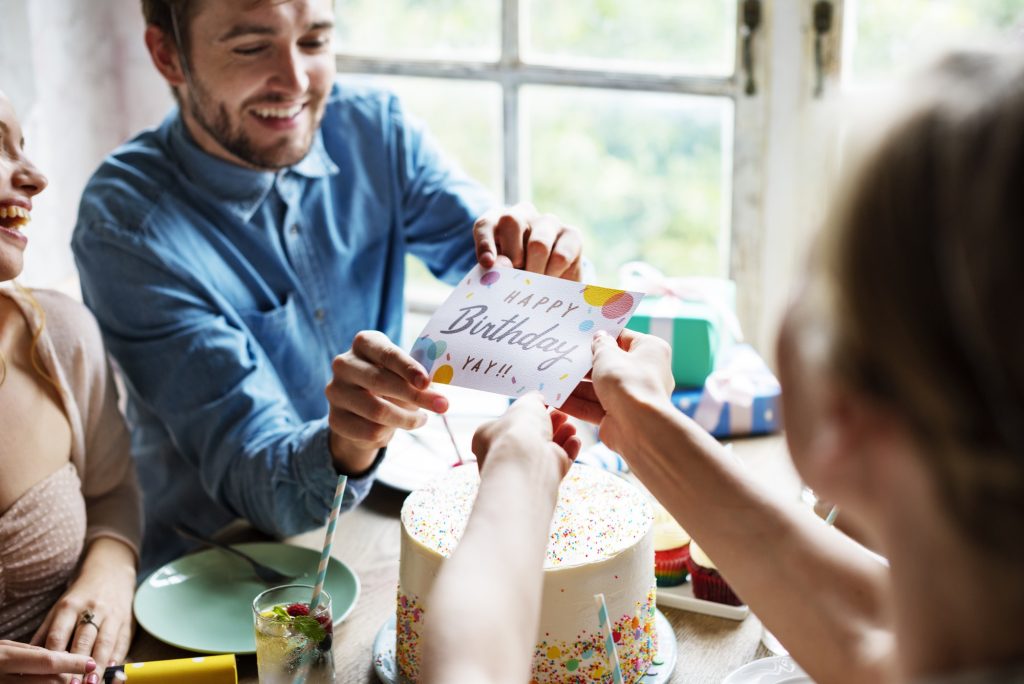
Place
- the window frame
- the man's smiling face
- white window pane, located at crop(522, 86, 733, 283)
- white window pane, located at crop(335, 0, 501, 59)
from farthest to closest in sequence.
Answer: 1. white window pane, located at crop(335, 0, 501, 59)
2. white window pane, located at crop(522, 86, 733, 283)
3. the window frame
4. the man's smiling face

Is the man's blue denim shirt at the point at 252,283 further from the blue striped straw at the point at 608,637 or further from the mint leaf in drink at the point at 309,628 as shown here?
the blue striped straw at the point at 608,637

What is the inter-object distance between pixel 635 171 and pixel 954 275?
7.71ft

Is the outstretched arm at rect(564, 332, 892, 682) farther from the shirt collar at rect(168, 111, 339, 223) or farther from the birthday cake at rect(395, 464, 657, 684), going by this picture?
the shirt collar at rect(168, 111, 339, 223)

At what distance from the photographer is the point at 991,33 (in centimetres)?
69

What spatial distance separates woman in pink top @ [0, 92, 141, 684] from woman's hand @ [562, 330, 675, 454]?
0.64 metres

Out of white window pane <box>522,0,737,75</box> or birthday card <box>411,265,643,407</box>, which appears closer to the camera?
birthday card <box>411,265,643,407</box>

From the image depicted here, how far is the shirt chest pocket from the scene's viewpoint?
189cm

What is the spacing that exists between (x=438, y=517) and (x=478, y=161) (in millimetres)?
1739

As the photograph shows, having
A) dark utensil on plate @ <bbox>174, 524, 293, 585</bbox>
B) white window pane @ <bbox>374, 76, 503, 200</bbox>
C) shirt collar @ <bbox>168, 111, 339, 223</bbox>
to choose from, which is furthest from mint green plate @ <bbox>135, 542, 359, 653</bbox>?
white window pane @ <bbox>374, 76, 503, 200</bbox>

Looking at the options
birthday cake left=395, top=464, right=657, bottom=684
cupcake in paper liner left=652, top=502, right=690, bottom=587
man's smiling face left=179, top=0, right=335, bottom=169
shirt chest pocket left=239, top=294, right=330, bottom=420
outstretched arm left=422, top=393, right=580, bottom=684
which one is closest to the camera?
outstretched arm left=422, top=393, right=580, bottom=684

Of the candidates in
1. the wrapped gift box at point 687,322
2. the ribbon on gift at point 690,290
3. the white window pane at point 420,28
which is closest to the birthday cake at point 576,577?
the wrapped gift box at point 687,322

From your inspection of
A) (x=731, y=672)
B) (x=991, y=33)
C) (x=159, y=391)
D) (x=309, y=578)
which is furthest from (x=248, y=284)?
(x=991, y=33)

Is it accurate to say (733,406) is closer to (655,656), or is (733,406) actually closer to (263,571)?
(655,656)

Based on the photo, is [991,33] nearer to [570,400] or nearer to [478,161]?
[570,400]
